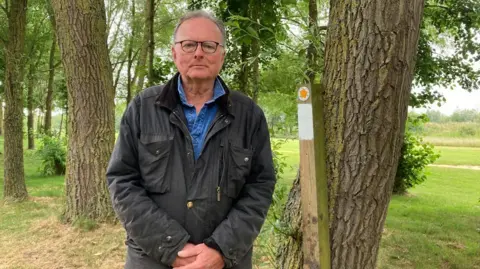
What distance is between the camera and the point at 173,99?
6.61ft

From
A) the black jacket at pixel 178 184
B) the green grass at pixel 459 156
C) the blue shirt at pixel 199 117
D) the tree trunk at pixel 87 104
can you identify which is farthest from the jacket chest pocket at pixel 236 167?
the green grass at pixel 459 156

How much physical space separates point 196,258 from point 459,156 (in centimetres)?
3150

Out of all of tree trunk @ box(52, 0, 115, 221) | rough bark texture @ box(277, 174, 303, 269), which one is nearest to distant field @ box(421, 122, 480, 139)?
tree trunk @ box(52, 0, 115, 221)

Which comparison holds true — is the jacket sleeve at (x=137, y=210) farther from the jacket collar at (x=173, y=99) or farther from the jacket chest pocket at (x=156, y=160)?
the jacket collar at (x=173, y=99)

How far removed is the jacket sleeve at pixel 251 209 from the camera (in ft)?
6.27

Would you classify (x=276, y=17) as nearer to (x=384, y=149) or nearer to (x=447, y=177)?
(x=384, y=149)

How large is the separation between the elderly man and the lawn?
1.53m

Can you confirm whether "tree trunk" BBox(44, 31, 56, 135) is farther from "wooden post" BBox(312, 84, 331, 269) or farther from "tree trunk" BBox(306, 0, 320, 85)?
"wooden post" BBox(312, 84, 331, 269)

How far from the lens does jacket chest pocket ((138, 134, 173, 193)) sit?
1922 mm

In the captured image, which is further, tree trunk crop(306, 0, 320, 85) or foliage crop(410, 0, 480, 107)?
foliage crop(410, 0, 480, 107)

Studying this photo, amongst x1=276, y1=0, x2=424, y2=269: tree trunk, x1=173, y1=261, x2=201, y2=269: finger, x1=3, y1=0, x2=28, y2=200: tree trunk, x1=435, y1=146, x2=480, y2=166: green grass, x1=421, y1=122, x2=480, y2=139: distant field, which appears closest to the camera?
x1=173, y1=261, x2=201, y2=269: finger

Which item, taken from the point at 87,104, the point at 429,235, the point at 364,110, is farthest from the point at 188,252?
the point at 429,235

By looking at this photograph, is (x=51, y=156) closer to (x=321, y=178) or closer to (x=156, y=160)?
(x=156, y=160)

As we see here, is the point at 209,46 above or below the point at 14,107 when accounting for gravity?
below
